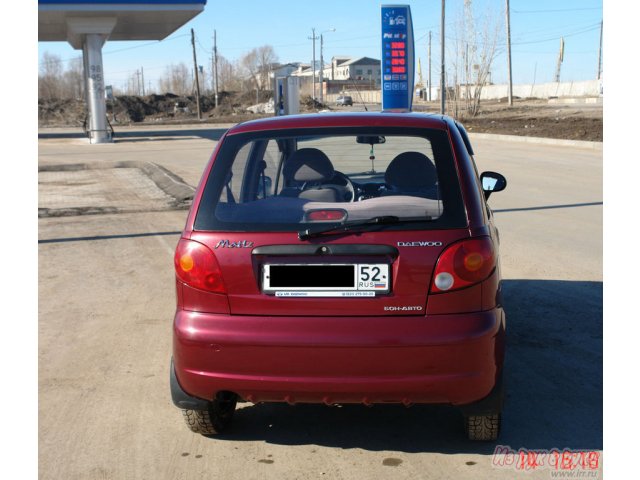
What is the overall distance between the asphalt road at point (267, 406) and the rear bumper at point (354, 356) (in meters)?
0.41

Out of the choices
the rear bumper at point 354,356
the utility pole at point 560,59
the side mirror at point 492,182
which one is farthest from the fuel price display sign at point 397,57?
the utility pole at point 560,59

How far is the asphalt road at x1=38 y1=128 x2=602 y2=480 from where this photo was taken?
3.86m

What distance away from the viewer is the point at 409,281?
140 inches

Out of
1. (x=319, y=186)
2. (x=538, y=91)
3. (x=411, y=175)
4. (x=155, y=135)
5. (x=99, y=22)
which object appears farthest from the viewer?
(x=538, y=91)

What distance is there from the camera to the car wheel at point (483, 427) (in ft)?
12.9

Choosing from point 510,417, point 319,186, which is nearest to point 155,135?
point 319,186

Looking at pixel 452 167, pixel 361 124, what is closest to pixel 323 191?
pixel 361 124

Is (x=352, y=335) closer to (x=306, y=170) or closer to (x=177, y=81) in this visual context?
(x=306, y=170)

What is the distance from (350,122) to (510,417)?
1833 millimetres

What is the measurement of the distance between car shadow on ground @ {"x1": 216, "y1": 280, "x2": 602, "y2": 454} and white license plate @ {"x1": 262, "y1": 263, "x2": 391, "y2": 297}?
3.05 feet

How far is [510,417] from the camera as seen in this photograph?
4336mm

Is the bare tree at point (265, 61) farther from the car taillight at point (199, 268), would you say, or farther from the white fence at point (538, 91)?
the car taillight at point (199, 268)
